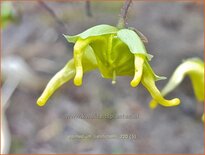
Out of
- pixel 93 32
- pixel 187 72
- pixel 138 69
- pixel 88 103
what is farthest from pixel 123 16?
pixel 88 103

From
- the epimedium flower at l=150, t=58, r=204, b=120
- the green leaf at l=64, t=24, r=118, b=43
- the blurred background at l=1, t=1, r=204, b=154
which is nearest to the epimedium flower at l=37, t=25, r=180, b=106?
the green leaf at l=64, t=24, r=118, b=43

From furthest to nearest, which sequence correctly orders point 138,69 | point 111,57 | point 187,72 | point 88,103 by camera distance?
point 88,103 → point 187,72 → point 111,57 → point 138,69

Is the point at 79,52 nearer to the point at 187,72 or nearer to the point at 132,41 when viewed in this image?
the point at 132,41

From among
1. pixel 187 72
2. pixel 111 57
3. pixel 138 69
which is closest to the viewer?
pixel 138 69

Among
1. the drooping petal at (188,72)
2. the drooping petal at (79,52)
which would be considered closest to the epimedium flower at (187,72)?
the drooping petal at (188,72)

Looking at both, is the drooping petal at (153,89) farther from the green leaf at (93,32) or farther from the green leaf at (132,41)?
the green leaf at (93,32)

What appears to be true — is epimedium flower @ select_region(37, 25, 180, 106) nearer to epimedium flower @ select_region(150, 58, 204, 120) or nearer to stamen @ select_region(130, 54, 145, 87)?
stamen @ select_region(130, 54, 145, 87)
